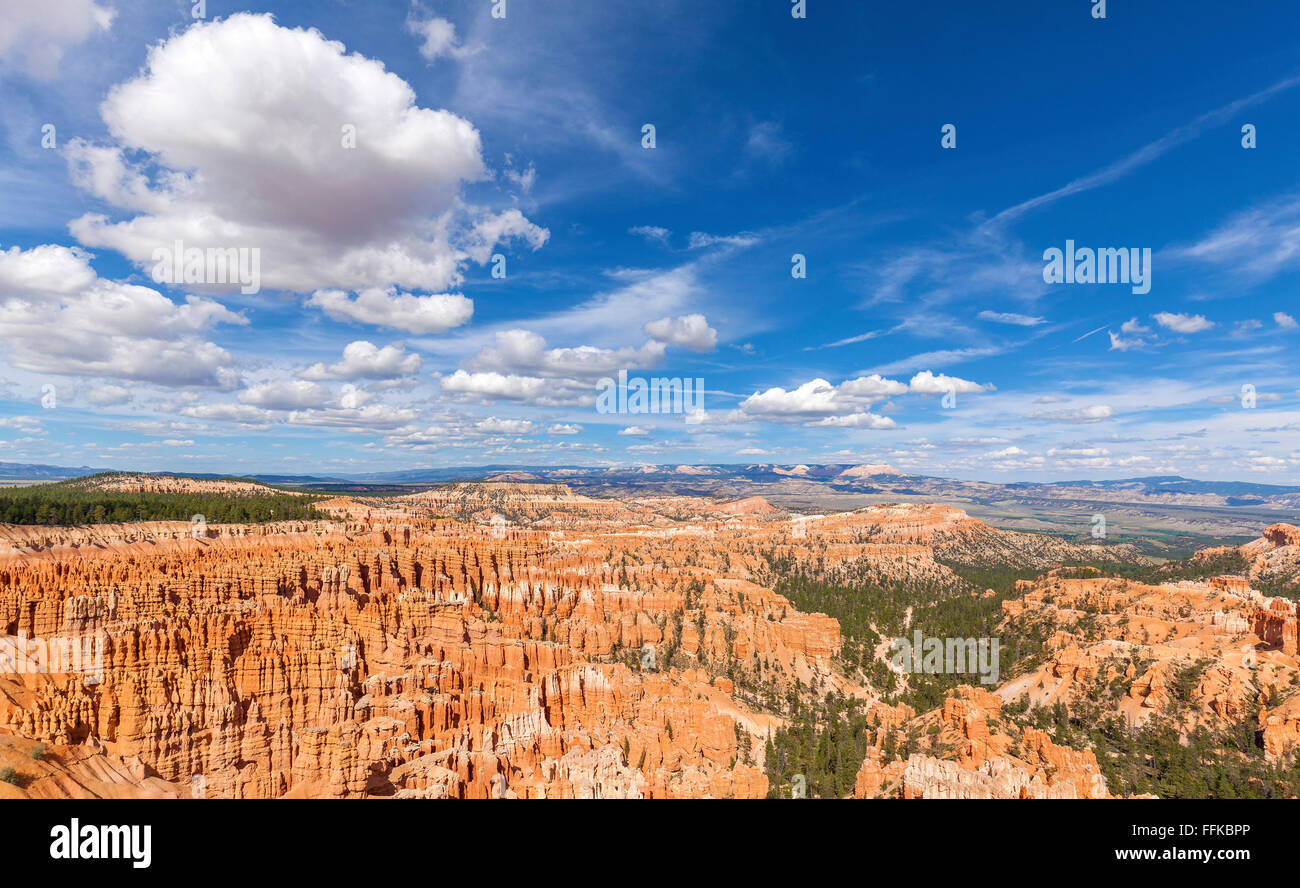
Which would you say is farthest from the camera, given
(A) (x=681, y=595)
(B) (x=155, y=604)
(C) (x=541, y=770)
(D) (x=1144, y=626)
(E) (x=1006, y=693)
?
(A) (x=681, y=595)

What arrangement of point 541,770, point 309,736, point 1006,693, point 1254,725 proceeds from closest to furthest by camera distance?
1. point 309,736
2. point 541,770
3. point 1254,725
4. point 1006,693

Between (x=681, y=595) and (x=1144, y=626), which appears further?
(x=681, y=595)

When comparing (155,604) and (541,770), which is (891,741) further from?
(155,604)
